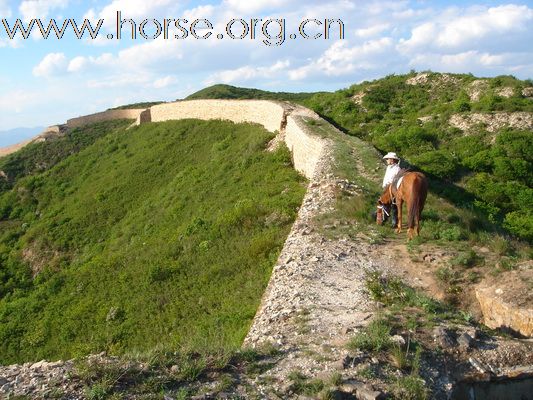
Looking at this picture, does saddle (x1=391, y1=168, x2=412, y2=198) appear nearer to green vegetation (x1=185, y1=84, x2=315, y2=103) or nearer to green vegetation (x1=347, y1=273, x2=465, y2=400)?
green vegetation (x1=347, y1=273, x2=465, y2=400)

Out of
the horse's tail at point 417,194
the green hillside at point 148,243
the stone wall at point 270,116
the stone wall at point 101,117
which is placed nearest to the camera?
the horse's tail at point 417,194

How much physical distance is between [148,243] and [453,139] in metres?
14.4

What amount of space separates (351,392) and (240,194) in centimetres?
1339

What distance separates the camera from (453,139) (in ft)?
76.9

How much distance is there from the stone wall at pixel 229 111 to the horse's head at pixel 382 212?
44.4 feet

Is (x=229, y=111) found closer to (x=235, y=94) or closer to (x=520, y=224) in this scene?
(x=520, y=224)

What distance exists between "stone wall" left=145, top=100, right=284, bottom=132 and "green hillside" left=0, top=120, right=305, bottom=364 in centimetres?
73

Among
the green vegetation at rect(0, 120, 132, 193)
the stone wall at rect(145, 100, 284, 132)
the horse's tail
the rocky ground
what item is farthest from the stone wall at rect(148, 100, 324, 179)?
the rocky ground

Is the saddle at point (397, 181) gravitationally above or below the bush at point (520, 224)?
above

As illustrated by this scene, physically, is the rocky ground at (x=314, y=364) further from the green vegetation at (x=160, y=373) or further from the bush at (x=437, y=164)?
the bush at (x=437, y=164)

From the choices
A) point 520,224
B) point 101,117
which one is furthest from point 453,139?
point 101,117

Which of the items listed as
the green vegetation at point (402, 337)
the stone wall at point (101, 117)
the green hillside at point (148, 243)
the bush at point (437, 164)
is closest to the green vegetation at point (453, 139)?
the bush at point (437, 164)

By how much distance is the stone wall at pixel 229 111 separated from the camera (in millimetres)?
25672

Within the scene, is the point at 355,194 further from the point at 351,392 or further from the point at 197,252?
the point at 351,392
